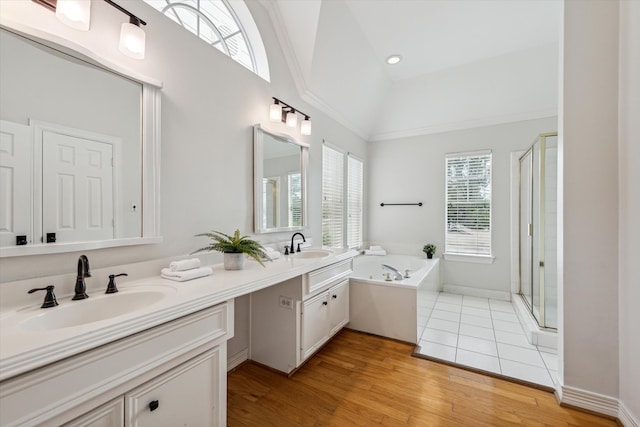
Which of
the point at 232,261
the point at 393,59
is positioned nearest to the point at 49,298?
the point at 232,261

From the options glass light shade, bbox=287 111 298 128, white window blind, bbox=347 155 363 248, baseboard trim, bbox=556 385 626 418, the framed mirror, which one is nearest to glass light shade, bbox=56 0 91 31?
the framed mirror

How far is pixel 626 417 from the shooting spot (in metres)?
1.56

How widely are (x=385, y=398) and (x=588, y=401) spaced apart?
1249 millimetres

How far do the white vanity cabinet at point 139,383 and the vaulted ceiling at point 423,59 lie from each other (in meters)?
2.37

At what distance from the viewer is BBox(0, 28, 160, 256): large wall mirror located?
1.09 metres

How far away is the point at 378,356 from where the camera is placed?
2.30m

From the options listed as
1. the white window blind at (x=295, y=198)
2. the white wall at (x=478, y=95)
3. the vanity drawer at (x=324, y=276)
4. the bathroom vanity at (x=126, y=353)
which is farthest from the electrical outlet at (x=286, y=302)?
the white wall at (x=478, y=95)

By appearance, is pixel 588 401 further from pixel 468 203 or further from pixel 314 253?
pixel 468 203

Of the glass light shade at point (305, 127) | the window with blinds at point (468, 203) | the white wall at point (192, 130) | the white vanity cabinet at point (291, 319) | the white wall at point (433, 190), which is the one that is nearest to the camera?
the white wall at point (192, 130)

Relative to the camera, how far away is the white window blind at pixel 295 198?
263cm

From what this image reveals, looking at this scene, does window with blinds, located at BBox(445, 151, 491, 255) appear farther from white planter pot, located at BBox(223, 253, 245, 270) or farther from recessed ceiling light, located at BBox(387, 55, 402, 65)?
white planter pot, located at BBox(223, 253, 245, 270)

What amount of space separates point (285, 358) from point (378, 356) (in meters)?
0.82

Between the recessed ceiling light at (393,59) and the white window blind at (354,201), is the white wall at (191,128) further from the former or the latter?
the white window blind at (354,201)

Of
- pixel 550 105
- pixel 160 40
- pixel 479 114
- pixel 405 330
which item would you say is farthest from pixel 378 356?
pixel 550 105
